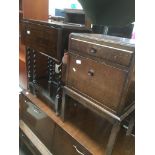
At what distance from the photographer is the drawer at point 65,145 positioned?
3.66 ft

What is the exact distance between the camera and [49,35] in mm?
1178

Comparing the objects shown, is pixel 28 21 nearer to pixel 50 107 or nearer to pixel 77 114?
pixel 50 107

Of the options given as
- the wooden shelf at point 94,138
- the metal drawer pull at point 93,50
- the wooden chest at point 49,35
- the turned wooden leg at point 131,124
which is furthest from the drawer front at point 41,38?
the turned wooden leg at point 131,124

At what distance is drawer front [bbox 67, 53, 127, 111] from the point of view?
82cm

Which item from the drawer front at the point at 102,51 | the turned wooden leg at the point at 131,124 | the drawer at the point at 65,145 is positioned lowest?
the drawer at the point at 65,145

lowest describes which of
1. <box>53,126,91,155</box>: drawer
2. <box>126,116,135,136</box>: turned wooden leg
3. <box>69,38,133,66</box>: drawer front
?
<box>53,126,91,155</box>: drawer

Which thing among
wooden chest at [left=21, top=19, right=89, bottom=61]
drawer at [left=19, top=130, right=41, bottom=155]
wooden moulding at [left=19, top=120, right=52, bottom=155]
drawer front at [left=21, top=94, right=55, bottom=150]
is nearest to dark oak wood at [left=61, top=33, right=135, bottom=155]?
wooden chest at [left=21, top=19, right=89, bottom=61]

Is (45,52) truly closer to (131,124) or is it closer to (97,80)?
(97,80)

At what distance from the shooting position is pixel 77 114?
1395mm

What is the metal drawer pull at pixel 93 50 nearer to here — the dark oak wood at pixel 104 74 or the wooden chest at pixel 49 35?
the dark oak wood at pixel 104 74

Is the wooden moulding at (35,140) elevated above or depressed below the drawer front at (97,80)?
below

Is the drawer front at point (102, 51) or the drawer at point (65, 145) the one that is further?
the drawer at point (65, 145)

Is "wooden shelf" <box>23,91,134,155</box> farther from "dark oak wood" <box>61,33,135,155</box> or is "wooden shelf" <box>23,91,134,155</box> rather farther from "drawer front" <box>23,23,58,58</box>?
"drawer front" <box>23,23,58,58</box>

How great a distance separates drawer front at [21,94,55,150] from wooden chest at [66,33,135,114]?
0.51 m
